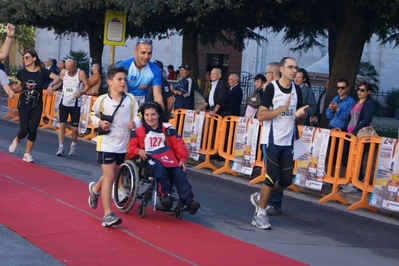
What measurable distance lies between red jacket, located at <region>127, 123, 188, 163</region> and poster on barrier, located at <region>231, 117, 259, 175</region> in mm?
4415

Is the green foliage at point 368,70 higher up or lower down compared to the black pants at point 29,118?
higher up

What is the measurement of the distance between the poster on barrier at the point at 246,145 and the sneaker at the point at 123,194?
4.75 meters

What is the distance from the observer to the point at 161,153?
8.67 metres

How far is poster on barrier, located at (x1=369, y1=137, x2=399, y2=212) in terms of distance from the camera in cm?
1025

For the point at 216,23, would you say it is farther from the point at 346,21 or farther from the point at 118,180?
the point at 118,180

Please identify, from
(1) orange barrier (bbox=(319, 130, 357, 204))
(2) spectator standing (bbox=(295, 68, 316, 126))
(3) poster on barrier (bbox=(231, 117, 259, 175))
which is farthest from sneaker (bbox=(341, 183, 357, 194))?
(3) poster on barrier (bbox=(231, 117, 259, 175))

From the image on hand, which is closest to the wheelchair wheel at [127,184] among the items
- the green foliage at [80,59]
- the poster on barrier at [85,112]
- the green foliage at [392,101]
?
the poster on barrier at [85,112]

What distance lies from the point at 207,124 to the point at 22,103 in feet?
12.7

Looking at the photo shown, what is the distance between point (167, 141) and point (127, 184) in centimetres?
69

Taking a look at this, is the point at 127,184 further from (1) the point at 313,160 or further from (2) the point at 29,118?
(2) the point at 29,118

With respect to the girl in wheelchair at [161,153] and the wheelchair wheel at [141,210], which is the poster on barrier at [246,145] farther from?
the wheelchair wheel at [141,210]

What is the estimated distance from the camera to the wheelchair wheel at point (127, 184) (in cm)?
841

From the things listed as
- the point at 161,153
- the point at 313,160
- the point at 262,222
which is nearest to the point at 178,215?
the point at 161,153

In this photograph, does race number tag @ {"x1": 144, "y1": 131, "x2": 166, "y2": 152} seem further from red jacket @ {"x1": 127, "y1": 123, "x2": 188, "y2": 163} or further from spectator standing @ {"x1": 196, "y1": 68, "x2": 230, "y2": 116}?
spectator standing @ {"x1": 196, "y1": 68, "x2": 230, "y2": 116}
